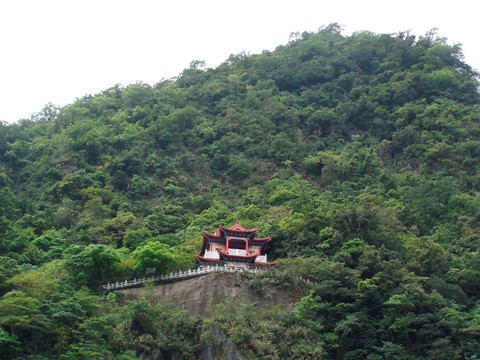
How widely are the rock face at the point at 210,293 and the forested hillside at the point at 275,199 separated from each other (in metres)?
1.53

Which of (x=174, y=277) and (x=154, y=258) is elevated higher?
(x=154, y=258)

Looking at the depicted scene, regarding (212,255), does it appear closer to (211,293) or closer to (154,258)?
(154,258)

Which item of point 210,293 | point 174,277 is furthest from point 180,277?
point 210,293

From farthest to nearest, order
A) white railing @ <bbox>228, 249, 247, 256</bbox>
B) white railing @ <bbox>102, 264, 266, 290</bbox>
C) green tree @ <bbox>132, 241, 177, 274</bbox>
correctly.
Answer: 1. white railing @ <bbox>228, 249, 247, 256</bbox>
2. green tree @ <bbox>132, 241, 177, 274</bbox>
3. white railing @ <bbox>102, 264, 266, 290</bbox>

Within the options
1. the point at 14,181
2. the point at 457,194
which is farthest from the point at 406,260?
the point at 14,181

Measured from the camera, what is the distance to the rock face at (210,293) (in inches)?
1227

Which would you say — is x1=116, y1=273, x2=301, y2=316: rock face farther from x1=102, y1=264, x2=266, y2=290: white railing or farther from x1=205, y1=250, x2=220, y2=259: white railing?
x1=205, y1=250, x2=220, y2=259: white railing

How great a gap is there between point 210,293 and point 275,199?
17.8 m

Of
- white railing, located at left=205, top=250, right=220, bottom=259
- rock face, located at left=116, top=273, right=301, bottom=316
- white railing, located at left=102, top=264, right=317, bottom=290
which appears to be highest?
white railing, located at left=205, top=250, right=220, bottom=259

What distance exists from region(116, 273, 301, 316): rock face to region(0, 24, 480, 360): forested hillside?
153 centimetres

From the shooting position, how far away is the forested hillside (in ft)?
92.5

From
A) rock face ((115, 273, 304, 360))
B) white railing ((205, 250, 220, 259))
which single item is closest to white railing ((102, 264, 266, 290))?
rock face ((115, 273, 304, 360))

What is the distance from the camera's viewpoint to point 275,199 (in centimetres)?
4803

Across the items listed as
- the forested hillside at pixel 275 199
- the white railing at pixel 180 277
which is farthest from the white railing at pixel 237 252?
the forested hillside at pixel 275 199
